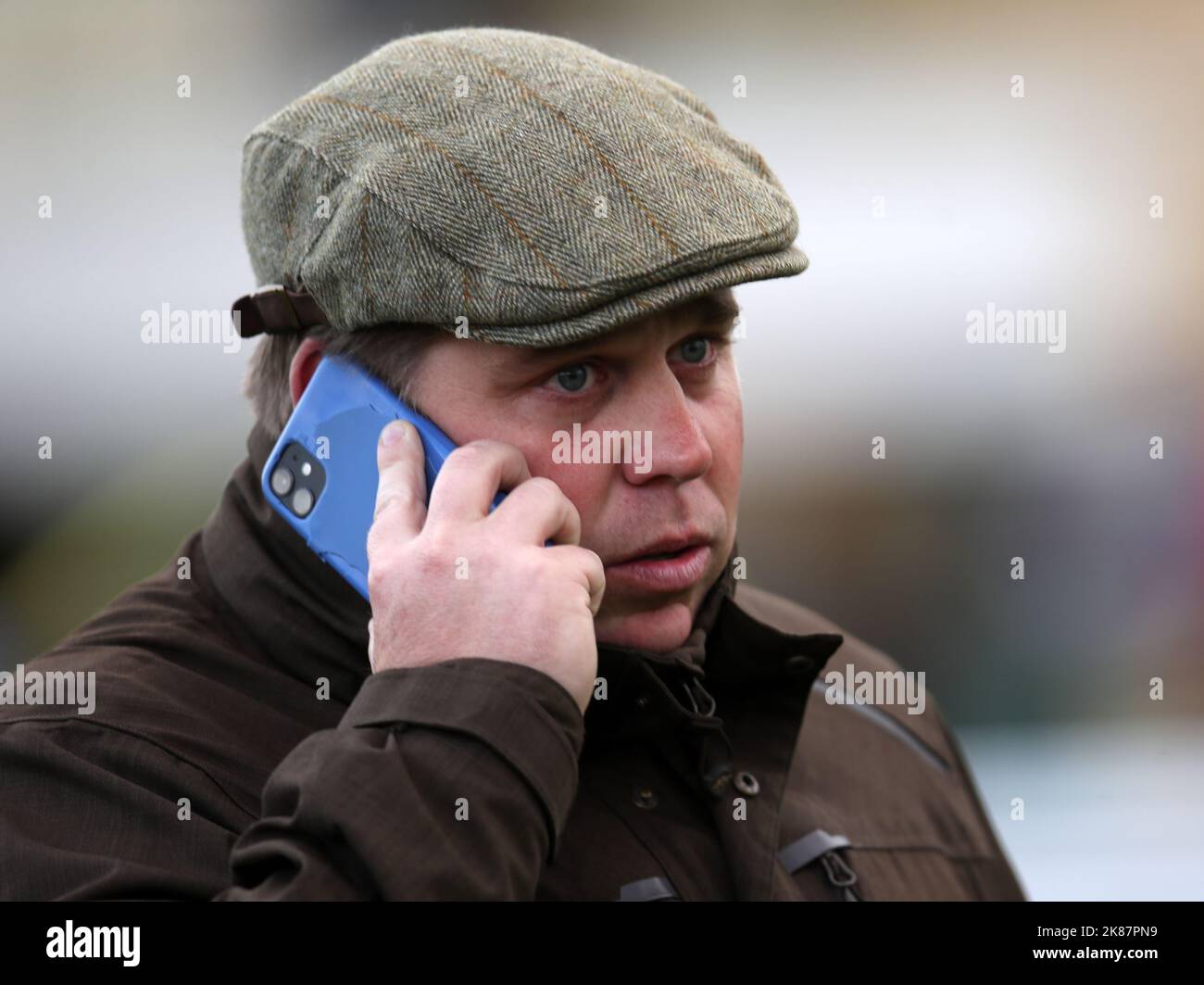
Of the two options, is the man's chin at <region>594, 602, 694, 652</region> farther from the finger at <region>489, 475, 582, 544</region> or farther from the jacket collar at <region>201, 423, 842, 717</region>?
the finger at <region>489, 475, 582, 544</region>

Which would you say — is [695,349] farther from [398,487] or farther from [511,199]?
[398,487]

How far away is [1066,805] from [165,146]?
4.21 meters

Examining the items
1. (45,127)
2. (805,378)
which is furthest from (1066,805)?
(45,127)

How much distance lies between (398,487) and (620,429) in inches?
11.9

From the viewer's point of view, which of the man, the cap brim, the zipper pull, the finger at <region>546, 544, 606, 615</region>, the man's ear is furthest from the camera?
the zipper pull

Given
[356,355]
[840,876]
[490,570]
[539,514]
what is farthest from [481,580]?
[840,876]

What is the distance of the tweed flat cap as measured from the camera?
61.7 inches

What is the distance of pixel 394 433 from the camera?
5.29 ft

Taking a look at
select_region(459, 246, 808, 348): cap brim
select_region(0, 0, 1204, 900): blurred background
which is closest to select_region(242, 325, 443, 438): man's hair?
select_region(459, 246, 808, 348): cap brim

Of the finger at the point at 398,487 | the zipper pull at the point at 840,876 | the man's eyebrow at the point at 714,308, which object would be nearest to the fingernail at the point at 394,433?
the finger at the point at 398,487

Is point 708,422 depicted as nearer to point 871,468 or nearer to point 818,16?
point 871,468

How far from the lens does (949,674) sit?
201 inches

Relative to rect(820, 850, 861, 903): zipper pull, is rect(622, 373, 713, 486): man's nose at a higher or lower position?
higher

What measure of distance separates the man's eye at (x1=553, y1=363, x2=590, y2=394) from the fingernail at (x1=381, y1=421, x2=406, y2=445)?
0.21 meters
